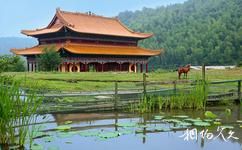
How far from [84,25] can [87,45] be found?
2916 mm

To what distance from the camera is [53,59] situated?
31.9 m

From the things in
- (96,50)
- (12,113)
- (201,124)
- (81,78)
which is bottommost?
(201,124)

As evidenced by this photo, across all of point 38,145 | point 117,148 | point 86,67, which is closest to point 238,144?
point 117,148

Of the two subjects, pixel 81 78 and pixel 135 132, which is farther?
pixel 81 78

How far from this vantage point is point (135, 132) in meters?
8.92

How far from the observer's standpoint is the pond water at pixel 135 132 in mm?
7871

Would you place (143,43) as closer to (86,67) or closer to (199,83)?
(86,67)

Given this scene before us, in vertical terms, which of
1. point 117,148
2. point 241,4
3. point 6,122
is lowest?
point 117,148

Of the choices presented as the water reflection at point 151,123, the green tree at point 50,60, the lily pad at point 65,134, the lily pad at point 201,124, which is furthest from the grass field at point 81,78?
the lily pad at point 65,134

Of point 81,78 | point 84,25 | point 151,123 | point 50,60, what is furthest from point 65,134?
point 84,25

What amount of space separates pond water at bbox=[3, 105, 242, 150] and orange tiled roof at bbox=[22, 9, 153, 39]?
26.4m

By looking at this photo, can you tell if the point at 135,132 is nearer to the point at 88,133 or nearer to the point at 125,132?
the point at 125,132

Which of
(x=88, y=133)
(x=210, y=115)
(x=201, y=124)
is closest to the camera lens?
(x=88, y=133)

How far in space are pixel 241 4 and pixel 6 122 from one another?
83562 millimetres
